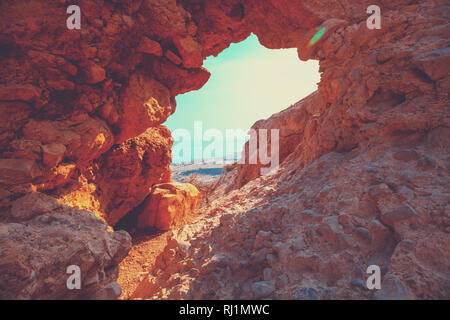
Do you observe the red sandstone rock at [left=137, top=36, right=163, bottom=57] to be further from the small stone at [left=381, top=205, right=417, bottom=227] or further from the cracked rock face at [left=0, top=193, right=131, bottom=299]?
the small stone at [left=381, top=205, right=417, bottom=227]

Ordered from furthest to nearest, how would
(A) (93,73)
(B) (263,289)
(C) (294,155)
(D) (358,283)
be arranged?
(C) (294,155) → (A) (93,73) → (B) (263,289) → (D) (358,283)

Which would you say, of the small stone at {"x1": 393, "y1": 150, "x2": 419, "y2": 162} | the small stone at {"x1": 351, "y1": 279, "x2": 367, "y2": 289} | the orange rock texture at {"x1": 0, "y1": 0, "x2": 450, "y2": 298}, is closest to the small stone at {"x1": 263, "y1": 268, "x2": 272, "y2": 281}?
the orange rock texture at {"x1": 0, "y1": 0, "x2": 450, "y2": 298}

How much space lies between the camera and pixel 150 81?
6.37m

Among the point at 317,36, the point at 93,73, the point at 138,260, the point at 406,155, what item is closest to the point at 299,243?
the point at 406,155

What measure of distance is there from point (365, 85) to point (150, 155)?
8.41 meters

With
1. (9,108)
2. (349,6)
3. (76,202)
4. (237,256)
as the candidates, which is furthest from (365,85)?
(76,202)

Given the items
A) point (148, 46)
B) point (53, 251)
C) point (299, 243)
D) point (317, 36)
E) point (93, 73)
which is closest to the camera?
point (299, 243)

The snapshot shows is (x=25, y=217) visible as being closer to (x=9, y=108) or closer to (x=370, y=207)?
(x=9, y=108)

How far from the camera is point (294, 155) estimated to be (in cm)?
564

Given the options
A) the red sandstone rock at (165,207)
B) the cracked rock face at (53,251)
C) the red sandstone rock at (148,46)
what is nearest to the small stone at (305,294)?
the cracked rock face at (53,251)

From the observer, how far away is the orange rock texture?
1.90m

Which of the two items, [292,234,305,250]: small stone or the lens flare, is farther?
the lens flare

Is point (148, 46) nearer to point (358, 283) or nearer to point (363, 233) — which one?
point (363, 233)

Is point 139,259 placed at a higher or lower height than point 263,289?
lower
